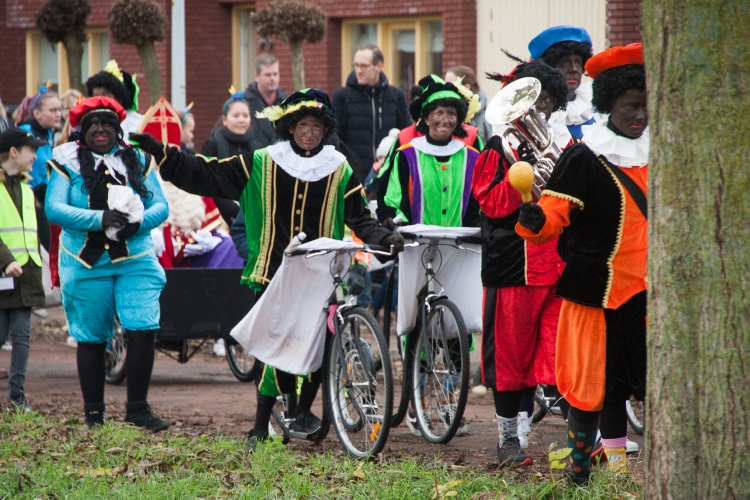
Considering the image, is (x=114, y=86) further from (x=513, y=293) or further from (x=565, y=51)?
(x=513, y=293)

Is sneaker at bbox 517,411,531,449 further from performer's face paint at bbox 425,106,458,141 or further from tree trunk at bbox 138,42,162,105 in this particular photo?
tree trunk at bbox 138,42,162,105

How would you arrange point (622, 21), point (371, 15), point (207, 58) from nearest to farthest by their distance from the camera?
point (622, 21) < point (371, 15) < point (207, 58)

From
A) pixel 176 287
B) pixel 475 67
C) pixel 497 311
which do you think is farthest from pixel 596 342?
pixel 475 67

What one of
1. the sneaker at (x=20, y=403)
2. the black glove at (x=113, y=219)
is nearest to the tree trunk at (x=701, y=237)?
the black glove at (x=113, y=219)

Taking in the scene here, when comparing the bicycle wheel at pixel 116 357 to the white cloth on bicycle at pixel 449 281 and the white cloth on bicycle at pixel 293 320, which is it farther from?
the white cloth on bicycle at pixel 449 281

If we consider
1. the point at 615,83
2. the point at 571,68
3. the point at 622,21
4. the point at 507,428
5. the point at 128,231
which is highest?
the point at 622,21

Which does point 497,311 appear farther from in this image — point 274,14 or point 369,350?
point 274,14

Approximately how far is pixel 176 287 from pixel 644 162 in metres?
4.61

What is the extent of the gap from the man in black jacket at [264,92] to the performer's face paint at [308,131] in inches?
153

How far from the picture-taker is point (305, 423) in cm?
626

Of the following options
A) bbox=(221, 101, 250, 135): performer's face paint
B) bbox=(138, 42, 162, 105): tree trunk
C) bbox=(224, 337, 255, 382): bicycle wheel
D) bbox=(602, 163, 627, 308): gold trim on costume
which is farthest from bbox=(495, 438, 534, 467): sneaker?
bbox=(138, 42, 162, 105): tree trunk

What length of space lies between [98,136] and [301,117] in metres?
1.37

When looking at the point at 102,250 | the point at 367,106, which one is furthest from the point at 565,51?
the point at 367,106

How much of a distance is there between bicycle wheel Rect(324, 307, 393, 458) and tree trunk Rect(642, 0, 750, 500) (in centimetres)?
224
